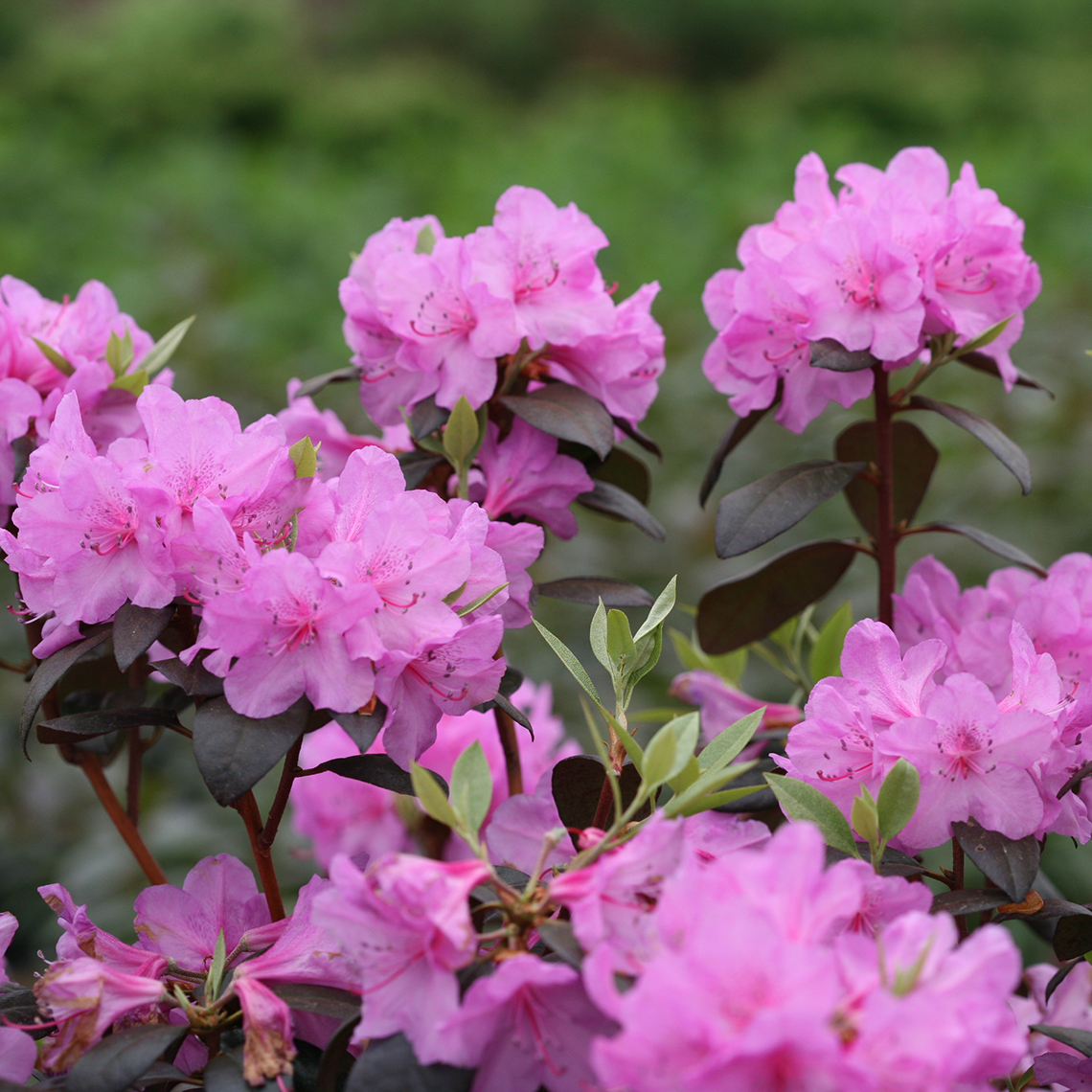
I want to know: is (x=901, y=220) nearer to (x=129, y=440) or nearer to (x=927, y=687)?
(x=927, y=687)

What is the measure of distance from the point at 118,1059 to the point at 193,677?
0.22 meters

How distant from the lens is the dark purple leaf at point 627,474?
1128 millimetres

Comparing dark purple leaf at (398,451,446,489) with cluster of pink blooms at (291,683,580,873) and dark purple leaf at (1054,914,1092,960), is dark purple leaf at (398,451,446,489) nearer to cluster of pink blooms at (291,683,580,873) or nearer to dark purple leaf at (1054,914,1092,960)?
cluster of pink blooms at (291,683,580,873)

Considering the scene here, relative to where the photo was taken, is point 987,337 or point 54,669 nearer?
point 54,669

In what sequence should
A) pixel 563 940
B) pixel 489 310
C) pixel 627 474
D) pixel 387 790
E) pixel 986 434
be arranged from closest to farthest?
pixel 563 940 → pixel 489 310 → pixel 986 434 → pixel 627 474 → pixel 387 790

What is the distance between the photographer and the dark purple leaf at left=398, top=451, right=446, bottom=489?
0.96 meters

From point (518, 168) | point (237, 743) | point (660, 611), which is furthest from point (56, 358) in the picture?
point (518, 168)

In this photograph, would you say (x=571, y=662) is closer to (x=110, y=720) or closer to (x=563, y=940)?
(x=563, y=940)

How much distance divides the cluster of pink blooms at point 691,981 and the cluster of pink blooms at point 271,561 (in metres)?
0.15

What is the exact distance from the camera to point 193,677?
74cm

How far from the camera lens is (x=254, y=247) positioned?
4.18 metres

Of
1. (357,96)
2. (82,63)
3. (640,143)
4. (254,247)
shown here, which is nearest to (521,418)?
(254,247)

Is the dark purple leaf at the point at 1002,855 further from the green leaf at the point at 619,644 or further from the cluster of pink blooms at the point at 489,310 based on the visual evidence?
the cluster of pink blooms at the point at 489,310

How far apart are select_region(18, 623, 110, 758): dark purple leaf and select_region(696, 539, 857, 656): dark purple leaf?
1.76 ft
